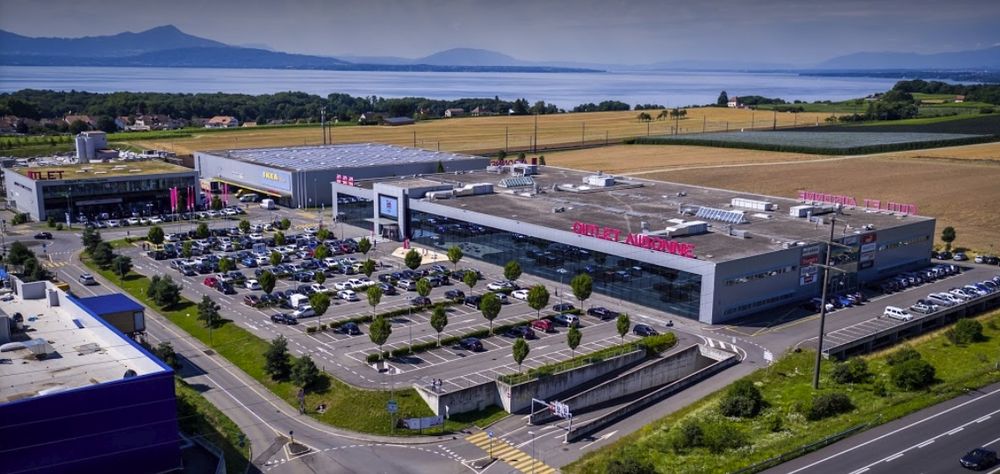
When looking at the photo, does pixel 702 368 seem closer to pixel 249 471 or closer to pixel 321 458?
pixel 321 458

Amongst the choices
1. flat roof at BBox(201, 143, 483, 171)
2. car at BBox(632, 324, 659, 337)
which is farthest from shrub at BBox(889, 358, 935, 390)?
flat roof at BBox(201, 143, 483, 171)

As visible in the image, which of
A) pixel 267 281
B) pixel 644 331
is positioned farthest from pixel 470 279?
pixel 267 281

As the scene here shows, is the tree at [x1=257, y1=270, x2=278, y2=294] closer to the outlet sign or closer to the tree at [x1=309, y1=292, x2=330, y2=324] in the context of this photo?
the tree at [x1=309, y1=292, x2=330, y2=324]

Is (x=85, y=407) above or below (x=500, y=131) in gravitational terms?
below

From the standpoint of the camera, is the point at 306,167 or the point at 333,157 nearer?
the point at 306,167

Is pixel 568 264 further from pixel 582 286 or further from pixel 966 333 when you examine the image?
pixel 966 333

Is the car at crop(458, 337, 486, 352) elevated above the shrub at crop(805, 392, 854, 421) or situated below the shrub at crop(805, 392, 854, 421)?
below

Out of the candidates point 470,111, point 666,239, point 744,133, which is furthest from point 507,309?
point 470,111
